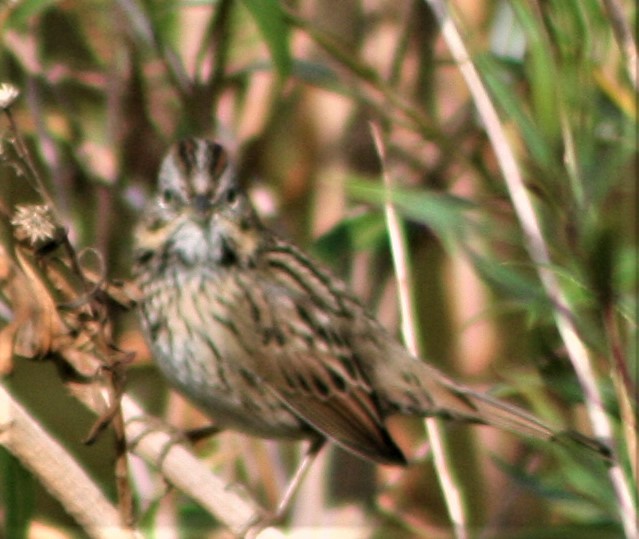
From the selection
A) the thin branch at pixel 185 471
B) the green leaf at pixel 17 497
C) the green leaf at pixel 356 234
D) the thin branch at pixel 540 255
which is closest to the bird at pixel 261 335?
the green leaf at pixel 356 234

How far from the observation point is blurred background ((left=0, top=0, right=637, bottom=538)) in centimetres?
206

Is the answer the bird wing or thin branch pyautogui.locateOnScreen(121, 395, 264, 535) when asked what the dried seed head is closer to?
thin branch pyautogui.locateOnScreen(121, 395, 264, 535)

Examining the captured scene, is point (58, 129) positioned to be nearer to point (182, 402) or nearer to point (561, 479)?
point (182, 402)

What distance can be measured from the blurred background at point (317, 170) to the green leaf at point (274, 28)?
0.27 feet

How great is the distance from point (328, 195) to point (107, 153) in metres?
0.42

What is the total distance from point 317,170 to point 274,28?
944 millimetres

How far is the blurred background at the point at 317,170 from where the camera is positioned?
2.06 meters

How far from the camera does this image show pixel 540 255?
1370mm

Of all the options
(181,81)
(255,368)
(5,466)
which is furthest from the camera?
(181,81)

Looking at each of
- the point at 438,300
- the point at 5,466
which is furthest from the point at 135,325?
the point at 5,466

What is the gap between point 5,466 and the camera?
1.36m

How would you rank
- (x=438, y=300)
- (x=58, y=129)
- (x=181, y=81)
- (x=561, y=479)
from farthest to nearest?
(x=438, y=300), (x=58, y=129), (x=181, y=81), (x=561, y=479)

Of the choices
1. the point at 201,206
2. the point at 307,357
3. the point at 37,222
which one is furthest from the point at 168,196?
the point at 37,222

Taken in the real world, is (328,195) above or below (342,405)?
above
